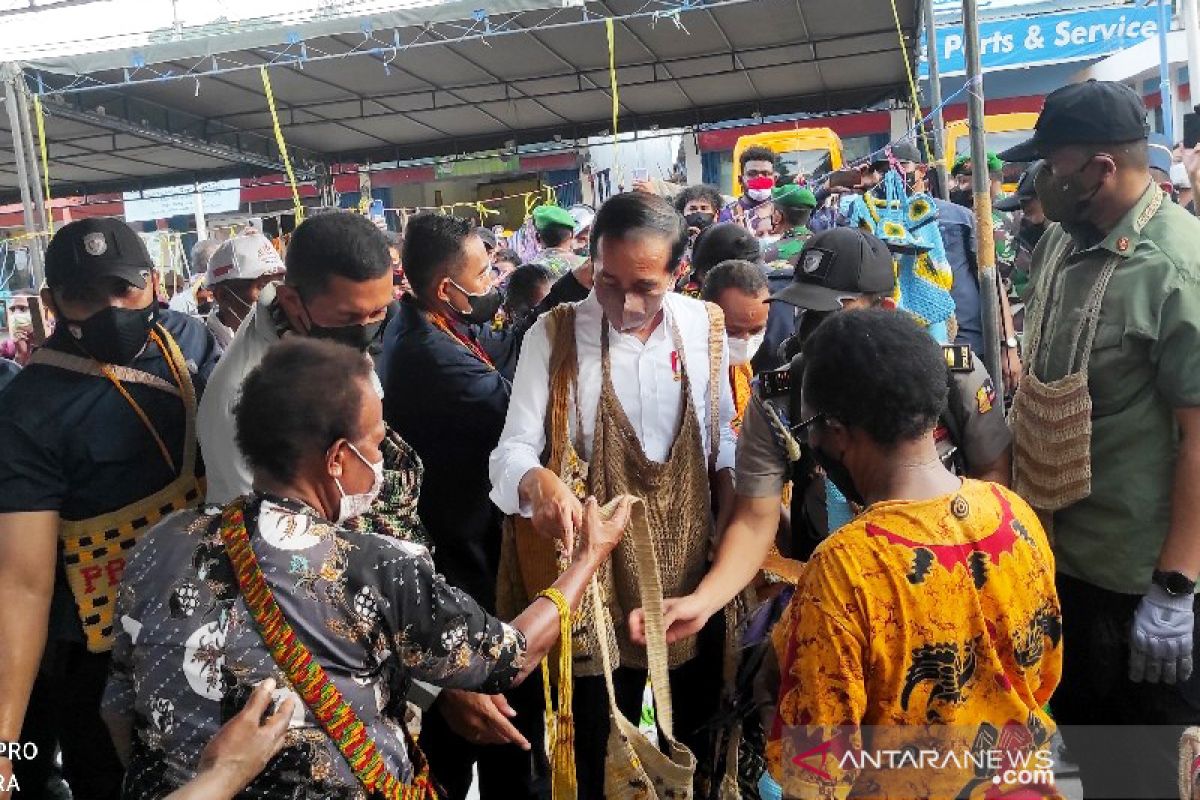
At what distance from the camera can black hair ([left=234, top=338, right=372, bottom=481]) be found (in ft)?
5.20

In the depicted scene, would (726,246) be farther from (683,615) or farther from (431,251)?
(683,615)

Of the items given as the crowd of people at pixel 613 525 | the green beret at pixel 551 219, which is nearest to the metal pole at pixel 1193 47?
the green beret at pixel 551 219

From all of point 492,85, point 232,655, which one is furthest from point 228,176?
point 232,655

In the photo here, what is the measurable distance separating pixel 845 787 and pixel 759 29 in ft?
35.4

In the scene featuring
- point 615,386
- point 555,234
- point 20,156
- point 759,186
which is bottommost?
point 615,386

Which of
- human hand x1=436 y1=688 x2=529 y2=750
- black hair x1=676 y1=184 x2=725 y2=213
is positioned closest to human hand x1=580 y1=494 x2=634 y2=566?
human hand x1=436 y1=688 x2=529 y2=750

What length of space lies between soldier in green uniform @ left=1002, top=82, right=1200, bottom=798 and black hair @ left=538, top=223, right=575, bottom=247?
527 centimetres

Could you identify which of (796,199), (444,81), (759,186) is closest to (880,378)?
(796,199)

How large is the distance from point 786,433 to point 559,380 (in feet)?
1.87

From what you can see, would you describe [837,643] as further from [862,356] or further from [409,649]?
[409,649]

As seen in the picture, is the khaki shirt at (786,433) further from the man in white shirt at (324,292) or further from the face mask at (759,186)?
the face mask at (759,186)

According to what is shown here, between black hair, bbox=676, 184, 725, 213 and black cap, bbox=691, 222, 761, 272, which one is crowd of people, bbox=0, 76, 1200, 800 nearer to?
black cap, bbox=691, 222, 761, 272

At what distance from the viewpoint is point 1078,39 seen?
18.2m

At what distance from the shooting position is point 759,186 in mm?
7473
